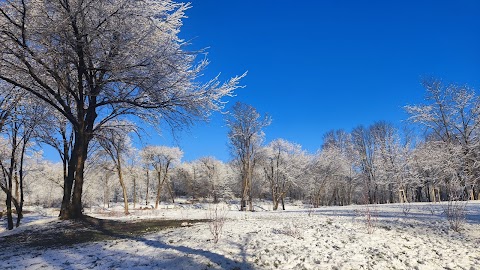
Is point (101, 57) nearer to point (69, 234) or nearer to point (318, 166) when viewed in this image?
point (69, 234)

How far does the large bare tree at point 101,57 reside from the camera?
814cm

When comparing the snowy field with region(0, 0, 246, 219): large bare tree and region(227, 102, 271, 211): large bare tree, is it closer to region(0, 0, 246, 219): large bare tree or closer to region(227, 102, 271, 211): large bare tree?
region(0, 0, 246, 219): large bare tree

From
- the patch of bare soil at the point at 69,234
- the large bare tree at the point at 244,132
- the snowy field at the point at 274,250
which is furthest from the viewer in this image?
the large bare tree at the point at 244,132

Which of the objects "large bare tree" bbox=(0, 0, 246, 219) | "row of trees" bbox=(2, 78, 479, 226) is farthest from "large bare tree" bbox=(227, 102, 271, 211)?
"large bare tree" bbox=(0, 0, 246, 219)

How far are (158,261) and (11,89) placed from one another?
360 inches

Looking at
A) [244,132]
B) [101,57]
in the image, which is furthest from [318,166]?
[101,57]

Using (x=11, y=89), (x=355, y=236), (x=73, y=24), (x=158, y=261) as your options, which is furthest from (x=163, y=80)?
(x=355, y=236)

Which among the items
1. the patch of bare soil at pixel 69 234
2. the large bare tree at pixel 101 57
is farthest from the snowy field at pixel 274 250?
the large bare tree at pixel 101 57

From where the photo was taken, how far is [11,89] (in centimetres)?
1047

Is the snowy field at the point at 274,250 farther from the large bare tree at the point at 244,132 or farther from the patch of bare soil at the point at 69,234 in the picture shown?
the large bare tree at the point at 244,132

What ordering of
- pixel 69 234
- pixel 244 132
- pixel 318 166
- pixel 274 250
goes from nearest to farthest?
pixel 274 250, pixel 69 234, pixel 244 132, pixel 318 166

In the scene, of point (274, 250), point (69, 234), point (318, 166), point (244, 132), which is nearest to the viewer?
point (274, 250)

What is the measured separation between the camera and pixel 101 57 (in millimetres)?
9492

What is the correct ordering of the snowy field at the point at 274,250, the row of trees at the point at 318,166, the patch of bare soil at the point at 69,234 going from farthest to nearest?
the row of trees at the point at 318,166
the patch of bare soil at the point at 69,234
the snowy field at the point at 274,250
